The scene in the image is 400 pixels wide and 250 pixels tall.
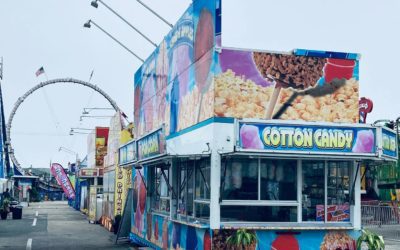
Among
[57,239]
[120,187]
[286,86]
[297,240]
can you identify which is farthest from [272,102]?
[120,187]

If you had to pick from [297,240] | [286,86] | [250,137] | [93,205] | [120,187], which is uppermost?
[286,86]

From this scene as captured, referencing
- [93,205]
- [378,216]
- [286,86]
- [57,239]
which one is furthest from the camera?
[93,205]

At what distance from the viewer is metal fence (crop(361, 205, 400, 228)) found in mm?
30295

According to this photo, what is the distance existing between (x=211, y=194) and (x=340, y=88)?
3550 millimetres

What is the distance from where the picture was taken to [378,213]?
30.3 metres

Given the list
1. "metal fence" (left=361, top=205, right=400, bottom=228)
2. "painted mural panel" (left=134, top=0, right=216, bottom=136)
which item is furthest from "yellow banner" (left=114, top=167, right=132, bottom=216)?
"metal fence" (left=361, top=205, right=400, bottom=228)

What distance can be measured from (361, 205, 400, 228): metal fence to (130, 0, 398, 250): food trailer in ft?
Result: 59.7

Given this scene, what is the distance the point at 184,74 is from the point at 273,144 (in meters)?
3.98

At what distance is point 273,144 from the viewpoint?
37.9ft

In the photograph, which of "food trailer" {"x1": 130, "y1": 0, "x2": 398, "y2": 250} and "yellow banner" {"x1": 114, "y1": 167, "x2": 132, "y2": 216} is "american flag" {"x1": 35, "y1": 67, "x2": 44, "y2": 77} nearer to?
"yellow banner" {"x1": 114, "y1": 167, "x2": 132, "y2": 216}

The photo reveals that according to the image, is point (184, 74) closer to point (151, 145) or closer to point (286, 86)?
point (151, 145)

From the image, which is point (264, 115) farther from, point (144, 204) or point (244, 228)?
point (144, 204)

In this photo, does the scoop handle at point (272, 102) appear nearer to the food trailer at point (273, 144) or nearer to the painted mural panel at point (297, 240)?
the food trailer at point (273, 144)

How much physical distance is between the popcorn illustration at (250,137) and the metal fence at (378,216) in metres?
20.3
